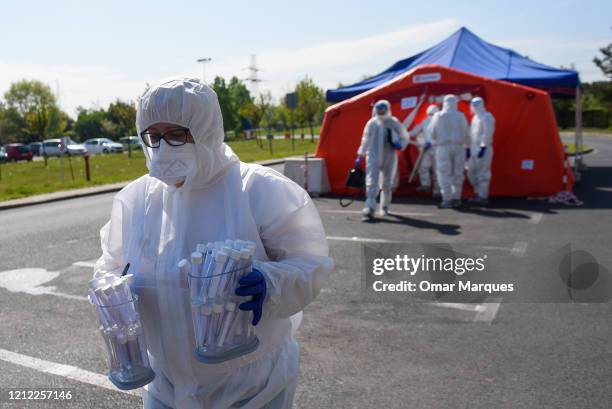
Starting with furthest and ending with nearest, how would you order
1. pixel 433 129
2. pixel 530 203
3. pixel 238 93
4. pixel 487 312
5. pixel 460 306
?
pixel 238 93 < pixel 530 203 < pixel 433 129 < pixel 460 306 < pixel 487 312

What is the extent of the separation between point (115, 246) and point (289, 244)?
28.0 inches

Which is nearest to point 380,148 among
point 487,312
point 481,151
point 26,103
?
point 481,151

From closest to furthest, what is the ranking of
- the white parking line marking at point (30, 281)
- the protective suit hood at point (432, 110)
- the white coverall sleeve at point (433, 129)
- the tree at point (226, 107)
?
the white parking line marking at point (30, 281) → the white coverall sleeve at point (433, 129) → the protective suit hood at point (432, 110) → the tree at point (226, 107)

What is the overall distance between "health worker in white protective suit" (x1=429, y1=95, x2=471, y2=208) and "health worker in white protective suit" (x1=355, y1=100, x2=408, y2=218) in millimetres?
1180

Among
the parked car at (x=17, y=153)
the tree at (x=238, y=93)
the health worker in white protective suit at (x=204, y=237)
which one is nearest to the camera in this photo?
the health worker in white protective suit at (x=204, y=237)

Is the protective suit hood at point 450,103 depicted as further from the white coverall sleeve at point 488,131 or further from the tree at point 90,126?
the tree at point 90,126

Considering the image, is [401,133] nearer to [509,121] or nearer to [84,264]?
[509,121]

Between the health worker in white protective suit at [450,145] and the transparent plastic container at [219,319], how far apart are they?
914 centimetres

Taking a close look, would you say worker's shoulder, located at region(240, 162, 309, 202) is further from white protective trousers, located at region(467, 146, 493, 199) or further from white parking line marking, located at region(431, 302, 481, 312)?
white protective trousers, located at region(467, 146, 493, 199)

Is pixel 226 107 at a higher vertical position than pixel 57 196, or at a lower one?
higher

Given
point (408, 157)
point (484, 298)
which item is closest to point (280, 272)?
point (484, 298)

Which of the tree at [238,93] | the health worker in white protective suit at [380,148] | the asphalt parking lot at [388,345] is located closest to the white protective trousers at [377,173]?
the health worker in white protective suit at [380,148]

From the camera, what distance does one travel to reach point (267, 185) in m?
1.92

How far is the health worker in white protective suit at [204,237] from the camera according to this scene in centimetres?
184
